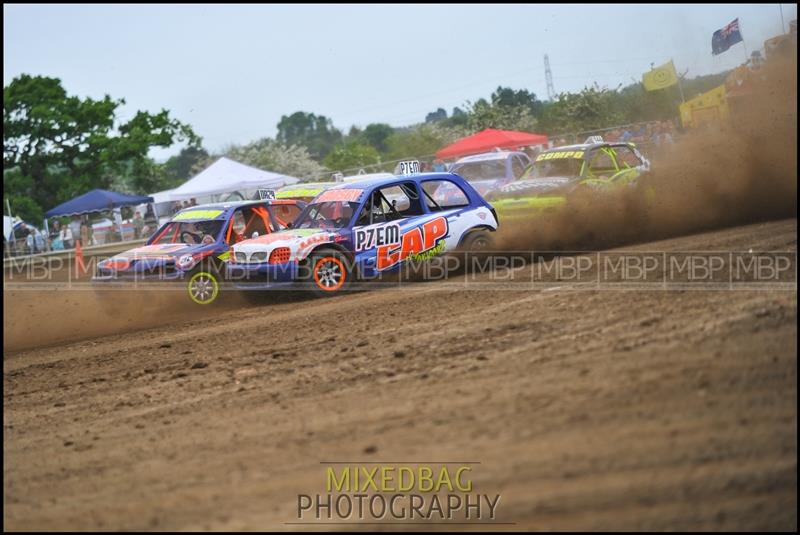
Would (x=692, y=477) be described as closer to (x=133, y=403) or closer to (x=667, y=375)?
(x=667, y=375)

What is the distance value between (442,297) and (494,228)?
2.61 m

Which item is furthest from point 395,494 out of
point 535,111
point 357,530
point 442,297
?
point 535,111

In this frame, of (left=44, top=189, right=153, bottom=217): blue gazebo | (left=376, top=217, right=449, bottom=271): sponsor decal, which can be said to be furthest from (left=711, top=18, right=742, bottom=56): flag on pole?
(left=44, top=189, right=153, bottom=217): blue gazebo

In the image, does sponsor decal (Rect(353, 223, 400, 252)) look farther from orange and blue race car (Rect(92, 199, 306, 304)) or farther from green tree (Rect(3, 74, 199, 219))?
green tree (Rect(3, 74, 199, 219))

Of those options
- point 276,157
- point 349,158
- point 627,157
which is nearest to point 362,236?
point 627,157

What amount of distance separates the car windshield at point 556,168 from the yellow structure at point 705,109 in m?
3.45

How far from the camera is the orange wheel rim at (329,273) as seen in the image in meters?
10.3

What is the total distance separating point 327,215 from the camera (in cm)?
1077

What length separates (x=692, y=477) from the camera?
12.0 feet

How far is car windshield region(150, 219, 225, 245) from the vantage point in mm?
11336

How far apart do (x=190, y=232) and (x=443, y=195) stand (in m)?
3.67

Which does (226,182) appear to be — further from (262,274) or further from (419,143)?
(262,274)

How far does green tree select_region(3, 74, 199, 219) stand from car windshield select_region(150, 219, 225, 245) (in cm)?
2759

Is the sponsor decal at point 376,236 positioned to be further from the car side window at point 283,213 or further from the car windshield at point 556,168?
the car windshield at point 556,168
